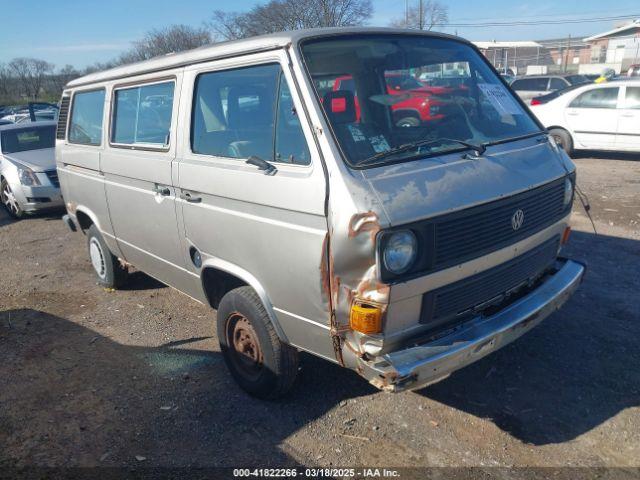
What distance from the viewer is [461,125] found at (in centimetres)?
348

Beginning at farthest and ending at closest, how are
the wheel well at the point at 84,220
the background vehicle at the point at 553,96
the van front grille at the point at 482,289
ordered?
the background vehicle at the point at 553,96 < the wheel well at the point at 84,220 < the van front grille at the point at 482,289

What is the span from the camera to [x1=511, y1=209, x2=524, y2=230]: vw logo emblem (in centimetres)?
300

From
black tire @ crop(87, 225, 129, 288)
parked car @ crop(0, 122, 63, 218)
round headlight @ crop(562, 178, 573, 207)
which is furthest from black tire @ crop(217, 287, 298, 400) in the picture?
parked car @ crop(0, 122, 63, 218)

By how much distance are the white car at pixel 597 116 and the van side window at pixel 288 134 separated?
9.63m

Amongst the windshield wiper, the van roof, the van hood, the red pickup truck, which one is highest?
the van roof

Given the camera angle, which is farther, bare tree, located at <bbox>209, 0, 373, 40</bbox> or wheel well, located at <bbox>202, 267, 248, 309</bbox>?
bare tree, located at <bbox>209, 0, 373, 40</bbox>

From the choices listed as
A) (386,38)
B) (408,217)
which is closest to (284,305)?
(408,217)

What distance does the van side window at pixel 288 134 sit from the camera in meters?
2.92

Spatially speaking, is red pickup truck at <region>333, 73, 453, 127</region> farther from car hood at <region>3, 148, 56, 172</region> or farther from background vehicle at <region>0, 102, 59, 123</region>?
background vehicle at <region>0, 102, 59, 123</region>

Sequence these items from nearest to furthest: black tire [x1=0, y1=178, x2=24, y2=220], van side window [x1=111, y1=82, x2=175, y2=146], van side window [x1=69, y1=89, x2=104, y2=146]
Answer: van side window [x1=111, y1=82, x2=175, y2=146]
van side window [x1=69, y1=89, x2=104, y2=146]
black tire [x1=0, y1=178, x2=24, y2=220]

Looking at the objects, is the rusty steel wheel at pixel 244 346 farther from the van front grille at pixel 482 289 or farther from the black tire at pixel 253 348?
the van front grille at pixel 482 289

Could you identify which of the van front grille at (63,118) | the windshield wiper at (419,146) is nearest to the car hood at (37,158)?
the van front grille at (63,118)

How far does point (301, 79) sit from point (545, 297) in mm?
1976

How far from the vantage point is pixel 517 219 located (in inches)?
119
